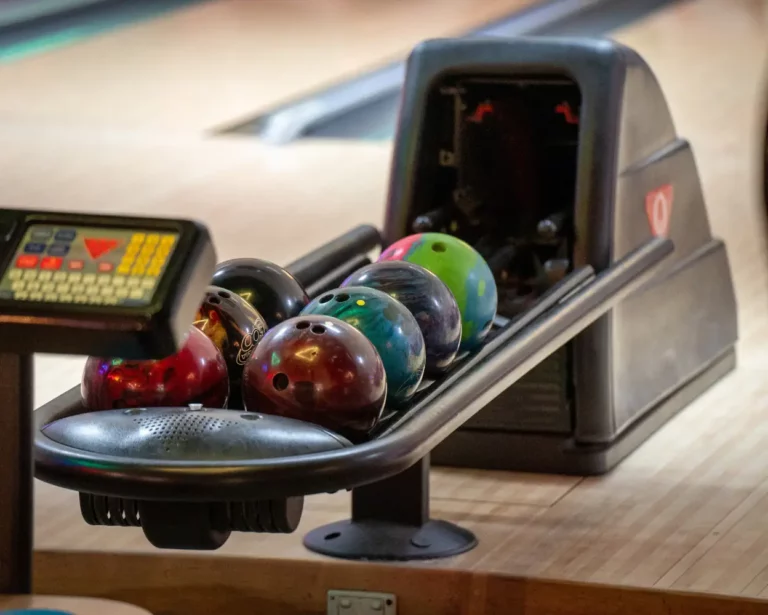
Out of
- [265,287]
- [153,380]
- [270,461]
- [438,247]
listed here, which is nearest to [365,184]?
[438,247]

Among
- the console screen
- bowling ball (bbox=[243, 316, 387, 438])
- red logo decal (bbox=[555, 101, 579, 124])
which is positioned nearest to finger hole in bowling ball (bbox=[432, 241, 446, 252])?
bowling ball (bbox=[243, 316, 387, 438])

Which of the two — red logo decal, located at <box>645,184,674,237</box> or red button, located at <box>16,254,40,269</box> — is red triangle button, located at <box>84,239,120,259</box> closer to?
red button, located at <box>16,254,40,269</box>

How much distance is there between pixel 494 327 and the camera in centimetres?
248

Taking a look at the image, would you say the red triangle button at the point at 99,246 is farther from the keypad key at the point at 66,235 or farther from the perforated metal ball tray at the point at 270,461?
the perforated metal ball tray at the point at 270,461

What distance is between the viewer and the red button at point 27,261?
3.98 ft

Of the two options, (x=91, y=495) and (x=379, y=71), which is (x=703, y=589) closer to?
(x=91, y=495)

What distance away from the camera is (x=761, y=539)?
2211mm

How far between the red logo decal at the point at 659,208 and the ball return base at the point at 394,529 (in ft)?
2.59

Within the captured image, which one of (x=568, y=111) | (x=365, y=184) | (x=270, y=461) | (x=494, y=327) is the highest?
(x=568, y=111)

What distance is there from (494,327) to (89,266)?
135 cm

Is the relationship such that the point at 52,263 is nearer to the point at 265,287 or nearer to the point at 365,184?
the point at 265,287

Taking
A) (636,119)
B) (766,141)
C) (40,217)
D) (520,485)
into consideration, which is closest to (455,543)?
(520,485)

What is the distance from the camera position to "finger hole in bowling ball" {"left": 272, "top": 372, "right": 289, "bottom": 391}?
1.74 meters

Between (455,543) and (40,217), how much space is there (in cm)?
110
